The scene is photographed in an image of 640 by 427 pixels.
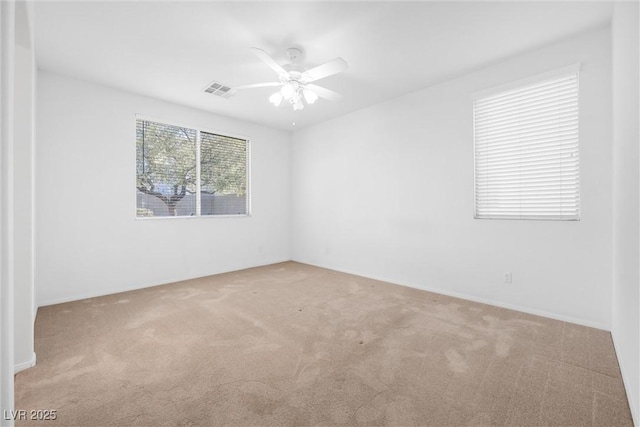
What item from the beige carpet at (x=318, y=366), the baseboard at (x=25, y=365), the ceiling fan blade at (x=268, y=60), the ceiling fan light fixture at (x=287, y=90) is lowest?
the beige carpet at (x=318, y=366)

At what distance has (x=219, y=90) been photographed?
380 cm

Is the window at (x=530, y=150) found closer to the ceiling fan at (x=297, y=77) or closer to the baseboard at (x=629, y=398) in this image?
the baseboard at (x=629, y=398)

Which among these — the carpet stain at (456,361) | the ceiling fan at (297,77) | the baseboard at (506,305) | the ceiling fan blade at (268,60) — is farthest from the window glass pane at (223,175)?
the carpet stain at (456,361)

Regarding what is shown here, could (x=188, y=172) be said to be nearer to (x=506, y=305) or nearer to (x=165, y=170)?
(x=165, y=170)

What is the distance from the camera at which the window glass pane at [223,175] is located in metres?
4.80

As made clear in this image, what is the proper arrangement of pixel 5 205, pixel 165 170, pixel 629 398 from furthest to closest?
pixel 165 170 → pixel 629 398 → pixel 5 205

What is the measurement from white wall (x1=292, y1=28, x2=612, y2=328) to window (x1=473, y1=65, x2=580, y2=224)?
0.31 feet

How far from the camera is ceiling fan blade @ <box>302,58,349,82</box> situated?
244 centimetres

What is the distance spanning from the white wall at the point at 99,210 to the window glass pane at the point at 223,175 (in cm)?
24

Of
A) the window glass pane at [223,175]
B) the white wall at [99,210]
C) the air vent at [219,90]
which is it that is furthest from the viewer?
the window glass pane at [223,175]

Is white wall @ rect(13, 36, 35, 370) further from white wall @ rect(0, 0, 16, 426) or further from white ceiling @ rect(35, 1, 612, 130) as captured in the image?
white wall @ rect(0, 0, 16, 426)

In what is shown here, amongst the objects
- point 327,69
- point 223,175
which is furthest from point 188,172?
point 327,69

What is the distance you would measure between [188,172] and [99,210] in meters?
1.31

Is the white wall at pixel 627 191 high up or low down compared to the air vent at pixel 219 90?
down
